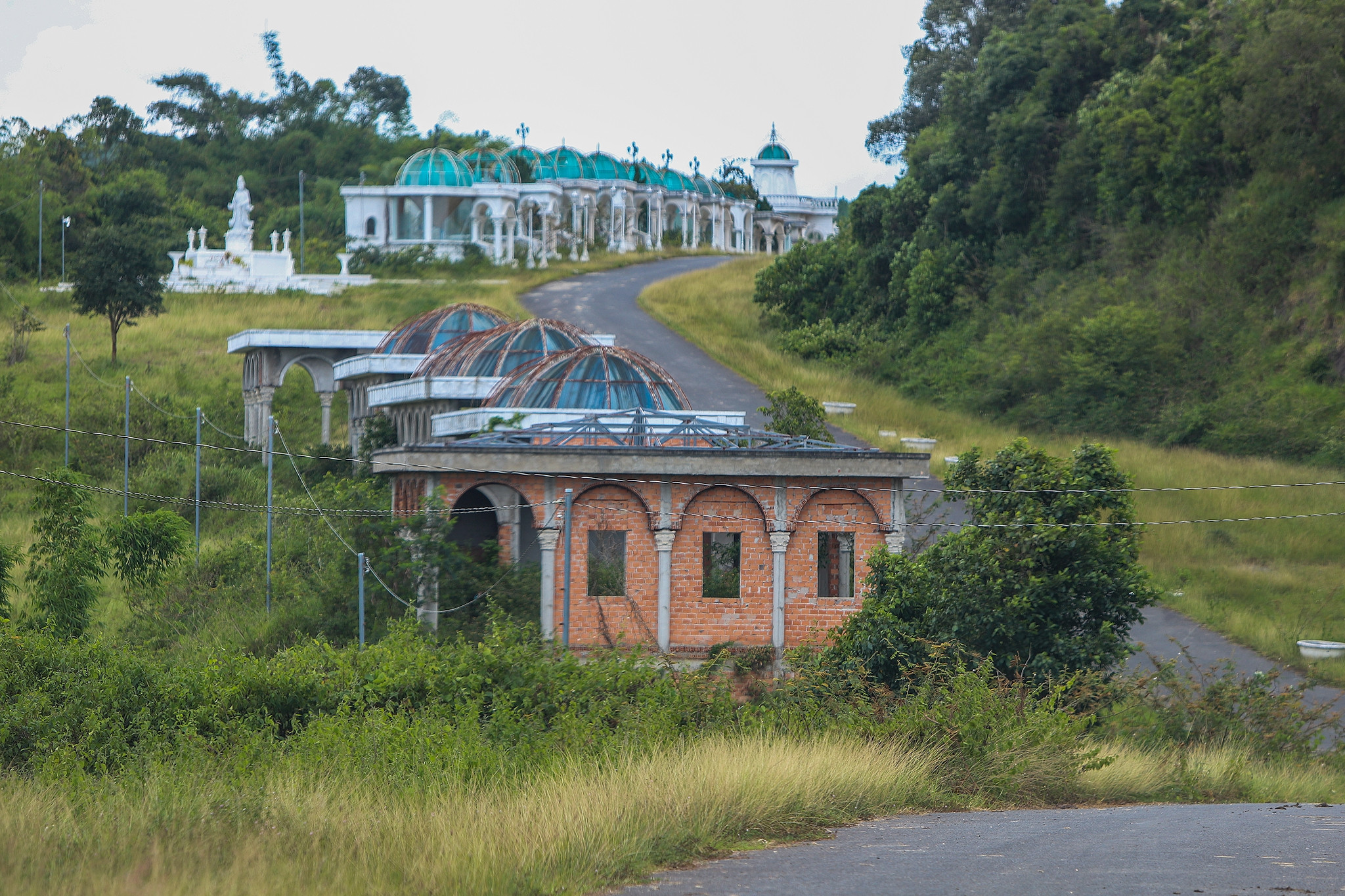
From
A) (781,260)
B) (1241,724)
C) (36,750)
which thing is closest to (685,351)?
(781,260)

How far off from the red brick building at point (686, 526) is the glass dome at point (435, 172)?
2153 inches

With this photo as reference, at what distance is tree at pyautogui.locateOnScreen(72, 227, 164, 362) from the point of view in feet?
189

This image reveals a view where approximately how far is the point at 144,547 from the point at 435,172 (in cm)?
4965

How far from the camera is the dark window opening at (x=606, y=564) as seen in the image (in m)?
26.6

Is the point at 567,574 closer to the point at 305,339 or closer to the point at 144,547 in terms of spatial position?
the point at 144,547

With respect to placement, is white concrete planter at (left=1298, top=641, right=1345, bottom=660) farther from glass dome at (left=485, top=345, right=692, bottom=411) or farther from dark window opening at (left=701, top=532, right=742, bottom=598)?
glass dome at (left=485, top=345, right=692, bottom=411)

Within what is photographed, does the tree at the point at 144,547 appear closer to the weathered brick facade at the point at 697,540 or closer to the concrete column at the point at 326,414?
the weathered brick facade at the point at 697,540

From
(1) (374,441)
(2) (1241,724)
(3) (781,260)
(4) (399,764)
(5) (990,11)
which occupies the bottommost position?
(2) (1241,724)

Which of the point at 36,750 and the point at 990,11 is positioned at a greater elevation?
the point at 990,11

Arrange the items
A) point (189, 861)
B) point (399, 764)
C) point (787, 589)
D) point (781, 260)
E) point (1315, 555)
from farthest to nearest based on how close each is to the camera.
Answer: point (781, 260)
point (1315, 555)
point (787, 589)
point (399, 764)
point (189, 861)

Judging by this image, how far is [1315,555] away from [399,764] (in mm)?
28557

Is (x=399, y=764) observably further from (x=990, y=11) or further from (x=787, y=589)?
(x=990, y=11)

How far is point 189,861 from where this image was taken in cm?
925

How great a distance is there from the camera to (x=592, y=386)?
110 feet
